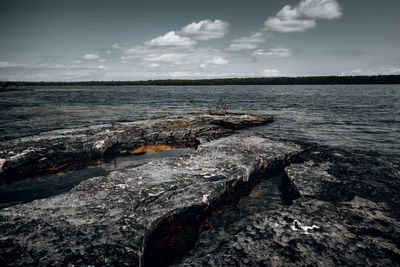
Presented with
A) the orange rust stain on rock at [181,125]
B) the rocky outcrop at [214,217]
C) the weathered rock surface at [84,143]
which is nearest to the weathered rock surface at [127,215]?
the rocky outcrop at [214,217]

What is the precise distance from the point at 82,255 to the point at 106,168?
3.04 m

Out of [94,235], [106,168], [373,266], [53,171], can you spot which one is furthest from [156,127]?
[373,266]

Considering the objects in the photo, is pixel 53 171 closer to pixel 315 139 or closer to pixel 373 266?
pixel 373 266

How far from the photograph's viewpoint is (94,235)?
2109mm

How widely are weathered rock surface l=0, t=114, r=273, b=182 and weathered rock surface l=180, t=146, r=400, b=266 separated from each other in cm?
368

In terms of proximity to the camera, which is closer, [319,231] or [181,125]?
[319,231]

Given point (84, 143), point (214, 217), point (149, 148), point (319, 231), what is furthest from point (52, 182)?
point (319, 231)

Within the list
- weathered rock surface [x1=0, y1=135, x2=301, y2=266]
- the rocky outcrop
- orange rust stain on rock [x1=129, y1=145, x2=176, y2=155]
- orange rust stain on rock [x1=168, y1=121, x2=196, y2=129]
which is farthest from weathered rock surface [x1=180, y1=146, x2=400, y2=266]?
orange rust stain on rock [x1=168, y1=121, x2=196, y2=129]

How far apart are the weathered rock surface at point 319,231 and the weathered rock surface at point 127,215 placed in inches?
16.1

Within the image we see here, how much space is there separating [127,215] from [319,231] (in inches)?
82.7

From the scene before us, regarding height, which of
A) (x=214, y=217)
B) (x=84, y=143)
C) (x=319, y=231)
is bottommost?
(x=214, y=217)

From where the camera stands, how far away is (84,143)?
17.1 feet

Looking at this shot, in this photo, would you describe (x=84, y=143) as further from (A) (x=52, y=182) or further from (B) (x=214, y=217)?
(B) (x=214, y=217)

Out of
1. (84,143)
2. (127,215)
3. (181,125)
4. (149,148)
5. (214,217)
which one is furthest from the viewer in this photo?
(181,125)
